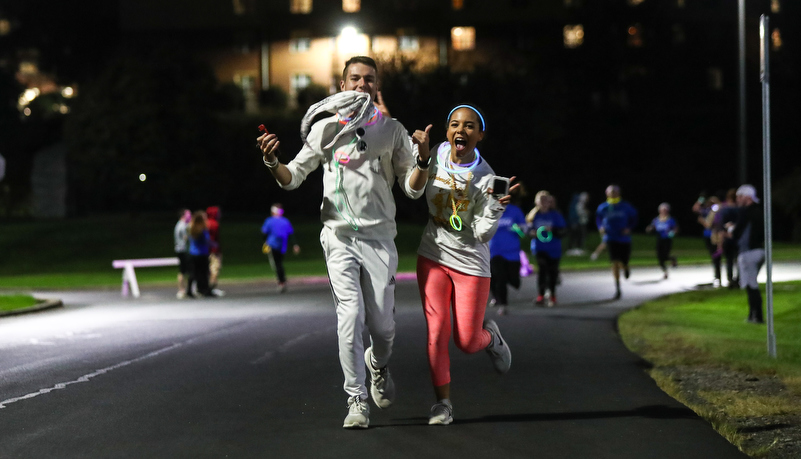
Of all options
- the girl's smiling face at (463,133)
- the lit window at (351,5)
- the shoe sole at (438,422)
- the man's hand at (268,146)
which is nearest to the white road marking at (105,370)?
the man's hand at (268,146)

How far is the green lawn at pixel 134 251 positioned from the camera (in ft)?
98.7

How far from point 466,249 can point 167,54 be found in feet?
161

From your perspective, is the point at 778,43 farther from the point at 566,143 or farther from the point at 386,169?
the point at 386,169

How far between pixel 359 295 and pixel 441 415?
974 mm

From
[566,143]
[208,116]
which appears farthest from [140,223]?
[566,143]

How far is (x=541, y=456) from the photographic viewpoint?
6027 mm

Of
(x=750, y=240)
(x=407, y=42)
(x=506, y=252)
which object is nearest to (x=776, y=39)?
(x=407, y=42)

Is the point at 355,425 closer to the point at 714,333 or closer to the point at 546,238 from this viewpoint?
the point at 714,333

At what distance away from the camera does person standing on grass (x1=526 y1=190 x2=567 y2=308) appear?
16.8m

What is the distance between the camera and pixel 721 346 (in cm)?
1129

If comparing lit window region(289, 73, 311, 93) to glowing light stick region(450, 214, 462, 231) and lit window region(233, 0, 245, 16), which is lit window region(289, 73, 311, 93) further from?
glowing light stick region(450, 214, 462, 231)

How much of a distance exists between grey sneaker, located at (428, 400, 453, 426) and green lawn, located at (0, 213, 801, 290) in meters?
19.4

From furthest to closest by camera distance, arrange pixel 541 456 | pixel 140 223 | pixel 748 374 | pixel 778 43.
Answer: pixel 778 43, pixel 140 223, pixel 748 374, pixel 541 456

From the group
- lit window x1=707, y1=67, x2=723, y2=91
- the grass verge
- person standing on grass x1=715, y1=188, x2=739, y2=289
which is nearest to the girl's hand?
the grass verge
